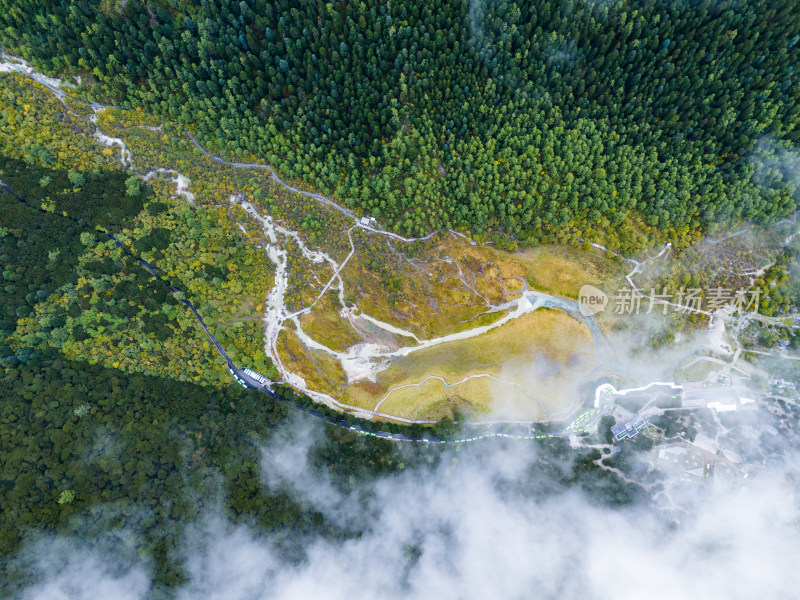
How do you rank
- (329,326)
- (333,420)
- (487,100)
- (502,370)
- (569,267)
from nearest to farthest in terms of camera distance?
(487,100)
(569,267)
(329,326)
(502,370)
(333,420)

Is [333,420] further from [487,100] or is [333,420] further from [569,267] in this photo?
[487,100]

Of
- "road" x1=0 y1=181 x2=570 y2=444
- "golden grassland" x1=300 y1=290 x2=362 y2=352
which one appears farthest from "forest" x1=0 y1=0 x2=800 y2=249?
"road" x1=0 y1=181 x2=570 y2=444

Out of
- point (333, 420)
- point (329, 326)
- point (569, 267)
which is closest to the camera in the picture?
point (569, 267)

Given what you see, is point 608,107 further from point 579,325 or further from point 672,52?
point 579,325

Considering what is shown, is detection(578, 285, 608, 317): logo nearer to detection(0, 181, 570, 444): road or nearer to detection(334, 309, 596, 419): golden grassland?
detection(334, 309, 596, 419): golden grassland

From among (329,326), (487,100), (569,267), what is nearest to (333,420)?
(329,326)

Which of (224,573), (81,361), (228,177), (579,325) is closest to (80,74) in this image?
(228,177)

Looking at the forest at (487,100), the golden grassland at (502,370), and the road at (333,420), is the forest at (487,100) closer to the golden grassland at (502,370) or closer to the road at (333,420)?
the golden grassland at (502,370)
